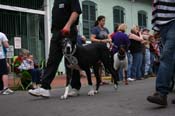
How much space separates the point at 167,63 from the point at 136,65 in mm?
8880

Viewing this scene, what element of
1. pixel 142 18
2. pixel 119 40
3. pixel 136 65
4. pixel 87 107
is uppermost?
pixel 142 18

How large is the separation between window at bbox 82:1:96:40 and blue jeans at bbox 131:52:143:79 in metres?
10.6

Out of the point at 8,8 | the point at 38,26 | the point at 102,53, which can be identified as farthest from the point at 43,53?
the point at 102,53

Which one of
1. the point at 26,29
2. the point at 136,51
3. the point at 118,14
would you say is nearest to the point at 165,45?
the point at 136,51

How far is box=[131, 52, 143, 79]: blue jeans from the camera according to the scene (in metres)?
15.3

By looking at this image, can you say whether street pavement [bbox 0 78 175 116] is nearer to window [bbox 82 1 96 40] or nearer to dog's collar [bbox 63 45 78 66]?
dog's collar [bbox 63 45 78 66]

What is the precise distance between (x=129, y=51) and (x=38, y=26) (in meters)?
9.60

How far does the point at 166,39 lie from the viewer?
6.54 metres

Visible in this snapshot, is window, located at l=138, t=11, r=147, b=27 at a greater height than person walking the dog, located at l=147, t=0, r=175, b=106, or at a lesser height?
greater

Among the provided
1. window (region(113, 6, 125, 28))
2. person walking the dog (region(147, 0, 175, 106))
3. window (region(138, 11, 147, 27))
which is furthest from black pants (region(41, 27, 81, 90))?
window (region(138, 11, 147, 27))

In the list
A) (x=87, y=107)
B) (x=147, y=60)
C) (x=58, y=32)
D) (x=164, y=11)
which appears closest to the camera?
(x=164, y=11)

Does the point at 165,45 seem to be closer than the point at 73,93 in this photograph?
Yes

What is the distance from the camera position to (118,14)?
2961cm

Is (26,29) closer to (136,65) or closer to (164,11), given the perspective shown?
(136,65)
